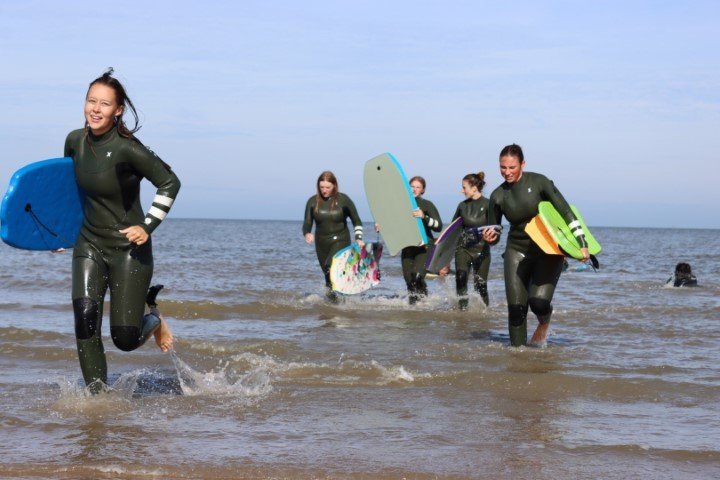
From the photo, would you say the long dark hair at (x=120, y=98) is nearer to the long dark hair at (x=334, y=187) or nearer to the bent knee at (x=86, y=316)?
the bent knee at (x=86, y=316)

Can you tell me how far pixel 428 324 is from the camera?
10617 mm

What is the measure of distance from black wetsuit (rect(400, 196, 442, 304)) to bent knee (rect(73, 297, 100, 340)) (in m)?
7.08

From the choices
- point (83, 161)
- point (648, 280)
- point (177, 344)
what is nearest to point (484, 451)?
point (83, 161)

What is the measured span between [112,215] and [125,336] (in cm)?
69

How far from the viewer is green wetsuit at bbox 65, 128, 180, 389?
17.0 ft

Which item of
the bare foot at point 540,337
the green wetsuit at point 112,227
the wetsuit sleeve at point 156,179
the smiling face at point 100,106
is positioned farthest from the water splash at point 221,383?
the bare foot at point 540,337

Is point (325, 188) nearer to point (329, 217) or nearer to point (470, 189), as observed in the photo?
point (329, 217)

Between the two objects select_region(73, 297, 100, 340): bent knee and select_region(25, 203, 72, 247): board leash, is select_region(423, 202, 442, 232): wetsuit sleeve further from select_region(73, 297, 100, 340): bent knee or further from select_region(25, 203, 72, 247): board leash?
select_region(73, 297, 100, 340): bent knee

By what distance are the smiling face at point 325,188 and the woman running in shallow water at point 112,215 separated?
6.58 metres

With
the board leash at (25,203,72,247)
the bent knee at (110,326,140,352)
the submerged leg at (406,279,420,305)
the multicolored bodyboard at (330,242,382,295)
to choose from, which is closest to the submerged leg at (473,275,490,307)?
the submerged leg at (406,279,420,305)

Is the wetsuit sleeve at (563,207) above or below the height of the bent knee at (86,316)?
above

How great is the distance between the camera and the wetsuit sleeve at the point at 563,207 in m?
7.39

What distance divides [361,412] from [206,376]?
4.57 feet

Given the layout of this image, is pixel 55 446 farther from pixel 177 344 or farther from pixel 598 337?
pixel 598 337
